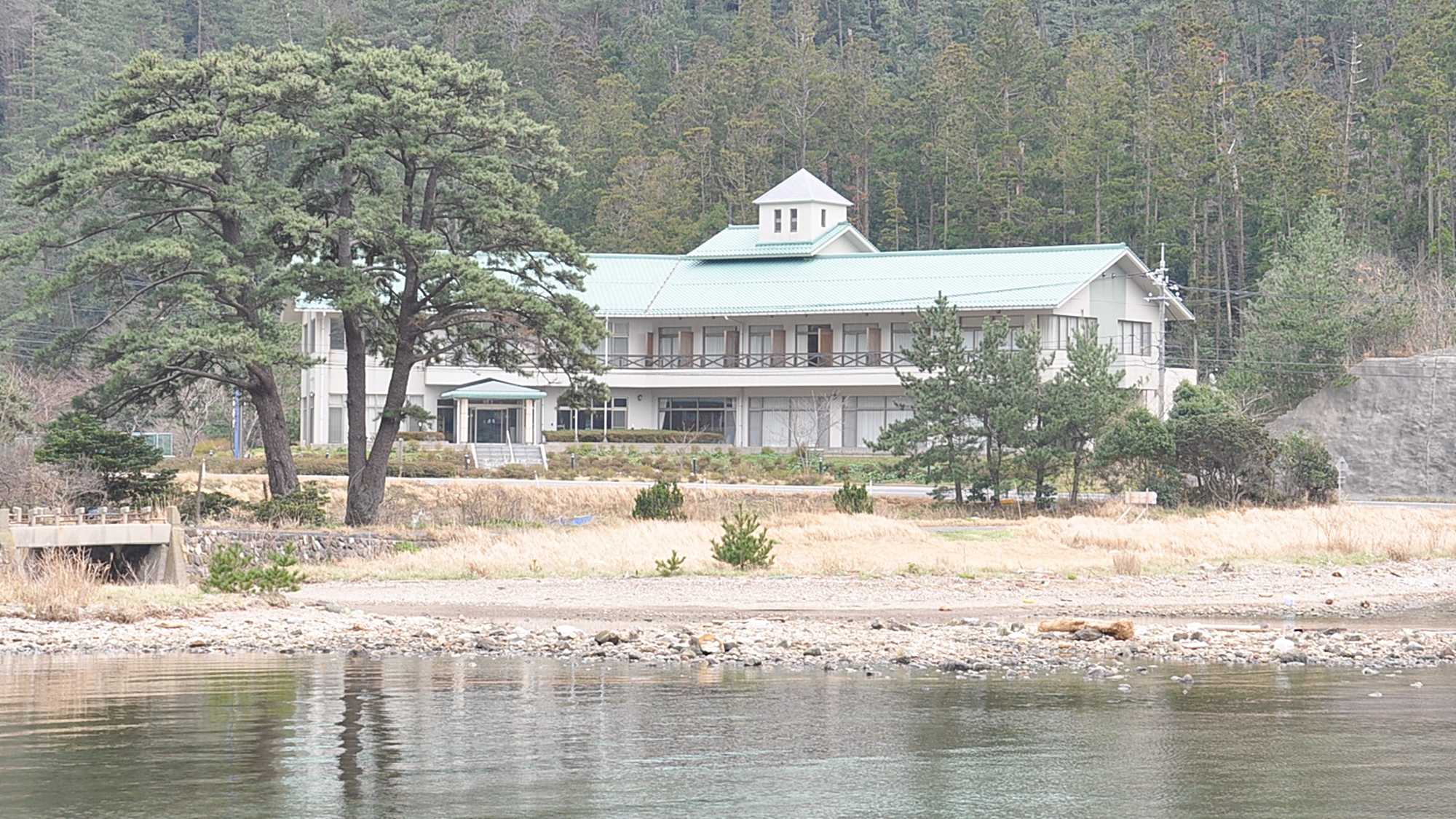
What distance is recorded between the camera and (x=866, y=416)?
217 feet

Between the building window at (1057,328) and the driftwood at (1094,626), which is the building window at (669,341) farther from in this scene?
the driftwood at (1094,626)

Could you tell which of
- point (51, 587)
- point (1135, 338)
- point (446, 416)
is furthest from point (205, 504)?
point (1135, 338)

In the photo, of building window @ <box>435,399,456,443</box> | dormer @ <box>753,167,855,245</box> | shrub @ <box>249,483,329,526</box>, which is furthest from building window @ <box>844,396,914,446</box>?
shrub @ <box>249,483,329,526</box>

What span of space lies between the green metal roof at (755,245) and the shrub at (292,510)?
3473cm

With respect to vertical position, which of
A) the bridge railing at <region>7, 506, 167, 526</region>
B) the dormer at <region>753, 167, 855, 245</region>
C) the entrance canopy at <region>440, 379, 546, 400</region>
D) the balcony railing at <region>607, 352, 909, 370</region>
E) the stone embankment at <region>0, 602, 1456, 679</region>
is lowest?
the stone embankment at <region>0, 602, 1456, 679</region>

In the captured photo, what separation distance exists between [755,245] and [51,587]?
49353mm

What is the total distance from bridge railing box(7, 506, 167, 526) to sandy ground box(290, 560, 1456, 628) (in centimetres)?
390

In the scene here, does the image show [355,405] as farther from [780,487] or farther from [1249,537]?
[1249,537]

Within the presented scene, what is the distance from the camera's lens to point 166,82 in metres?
38.6

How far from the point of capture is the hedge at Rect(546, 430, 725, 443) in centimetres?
6456

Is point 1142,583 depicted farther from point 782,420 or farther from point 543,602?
point 782,420

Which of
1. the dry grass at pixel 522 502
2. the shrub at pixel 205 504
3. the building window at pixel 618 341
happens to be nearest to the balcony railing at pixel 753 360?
the building window at pixel 618 341

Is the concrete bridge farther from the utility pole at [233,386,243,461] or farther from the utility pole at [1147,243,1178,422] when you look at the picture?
the utility pole at [1147,243,1178,422]

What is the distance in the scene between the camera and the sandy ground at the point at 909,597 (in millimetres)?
26578
